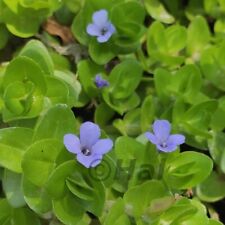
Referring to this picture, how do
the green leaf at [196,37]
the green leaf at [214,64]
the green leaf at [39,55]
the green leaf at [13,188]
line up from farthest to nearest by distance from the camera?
the green leaf at [196,37]
the green leaf at [214,64]
the green leaf at [39,55]
the green leaf at [13,188]

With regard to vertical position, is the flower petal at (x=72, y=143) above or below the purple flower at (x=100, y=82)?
above

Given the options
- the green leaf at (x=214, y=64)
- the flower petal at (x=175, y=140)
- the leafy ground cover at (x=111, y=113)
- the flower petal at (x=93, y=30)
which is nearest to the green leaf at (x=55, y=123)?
the leafy ground cover at (x=111, y=113)

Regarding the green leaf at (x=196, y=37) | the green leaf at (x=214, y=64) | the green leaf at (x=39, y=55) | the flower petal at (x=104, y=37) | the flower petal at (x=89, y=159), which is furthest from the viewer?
the green leaf at (x=196, y=37)

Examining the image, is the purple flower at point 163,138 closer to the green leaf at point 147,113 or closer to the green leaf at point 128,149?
the green leaf at point 128,149

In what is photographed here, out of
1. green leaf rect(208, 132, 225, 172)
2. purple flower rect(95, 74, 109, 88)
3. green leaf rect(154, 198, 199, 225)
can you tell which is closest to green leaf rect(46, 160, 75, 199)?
green leaf rect(154, 198, 199, 225)

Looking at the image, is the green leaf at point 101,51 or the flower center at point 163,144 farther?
the green leaf at point 101,51

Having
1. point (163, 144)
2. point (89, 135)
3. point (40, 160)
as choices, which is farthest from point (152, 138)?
point (40, 160)

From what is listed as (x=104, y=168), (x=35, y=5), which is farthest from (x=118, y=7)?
(x=104, y=168)
